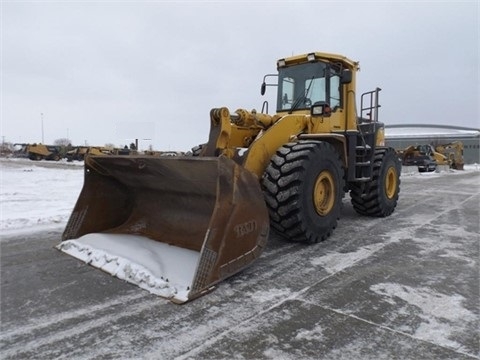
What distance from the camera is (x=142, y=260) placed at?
4.01 m

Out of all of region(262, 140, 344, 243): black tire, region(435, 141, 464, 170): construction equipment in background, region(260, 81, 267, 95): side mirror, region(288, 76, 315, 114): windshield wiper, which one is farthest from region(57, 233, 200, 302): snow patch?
region(435, 141, 464, 170): construction equipment in background

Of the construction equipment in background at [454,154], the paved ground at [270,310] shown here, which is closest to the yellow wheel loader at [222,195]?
the paved ground at [270,310]

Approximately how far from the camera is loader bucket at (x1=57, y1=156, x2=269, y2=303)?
11.6 ft

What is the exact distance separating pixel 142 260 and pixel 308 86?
152 inches

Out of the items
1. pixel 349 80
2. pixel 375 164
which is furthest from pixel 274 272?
pixel 375 164

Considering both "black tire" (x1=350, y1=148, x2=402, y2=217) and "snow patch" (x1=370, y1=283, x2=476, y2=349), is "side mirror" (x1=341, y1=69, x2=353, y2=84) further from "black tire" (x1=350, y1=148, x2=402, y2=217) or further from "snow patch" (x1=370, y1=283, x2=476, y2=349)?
"snow patch" (x1=370, y1=283, x2=476, y2=349)

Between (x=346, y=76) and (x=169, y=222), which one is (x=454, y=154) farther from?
(x=169, y=222)

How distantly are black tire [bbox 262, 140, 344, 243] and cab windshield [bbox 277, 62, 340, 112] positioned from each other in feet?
4.09

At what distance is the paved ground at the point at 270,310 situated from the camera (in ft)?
8.63

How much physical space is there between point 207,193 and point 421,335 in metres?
2.52

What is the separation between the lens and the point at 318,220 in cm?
504

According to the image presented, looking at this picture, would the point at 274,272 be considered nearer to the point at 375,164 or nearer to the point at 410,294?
the point at 410,294

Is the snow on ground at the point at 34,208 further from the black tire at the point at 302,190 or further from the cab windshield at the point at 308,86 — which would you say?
the cab windshield at the point at 308,86

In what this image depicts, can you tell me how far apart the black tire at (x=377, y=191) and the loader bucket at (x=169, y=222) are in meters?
3.47
